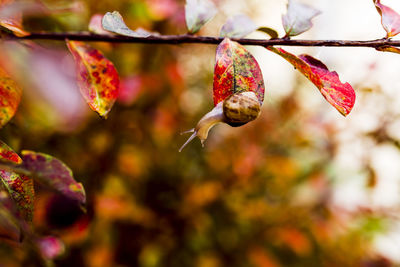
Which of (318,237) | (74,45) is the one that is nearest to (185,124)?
(318,237)

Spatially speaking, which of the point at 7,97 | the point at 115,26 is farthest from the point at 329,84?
the point at 7,97

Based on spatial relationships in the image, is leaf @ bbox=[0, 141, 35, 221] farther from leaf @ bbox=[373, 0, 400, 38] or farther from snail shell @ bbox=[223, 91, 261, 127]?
leaf @ bbox=[373, 0, 400, 38]

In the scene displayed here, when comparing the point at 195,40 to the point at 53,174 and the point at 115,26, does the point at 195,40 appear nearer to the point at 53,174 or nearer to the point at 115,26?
the point at 115,26

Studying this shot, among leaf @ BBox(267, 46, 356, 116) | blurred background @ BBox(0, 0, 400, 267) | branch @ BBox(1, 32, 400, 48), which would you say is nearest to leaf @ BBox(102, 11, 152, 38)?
branch @ BBox(1, 32, 400, 48)

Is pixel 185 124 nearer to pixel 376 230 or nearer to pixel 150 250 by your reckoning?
pixel 150 250

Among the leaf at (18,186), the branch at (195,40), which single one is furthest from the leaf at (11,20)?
the leaf at (18,186)
